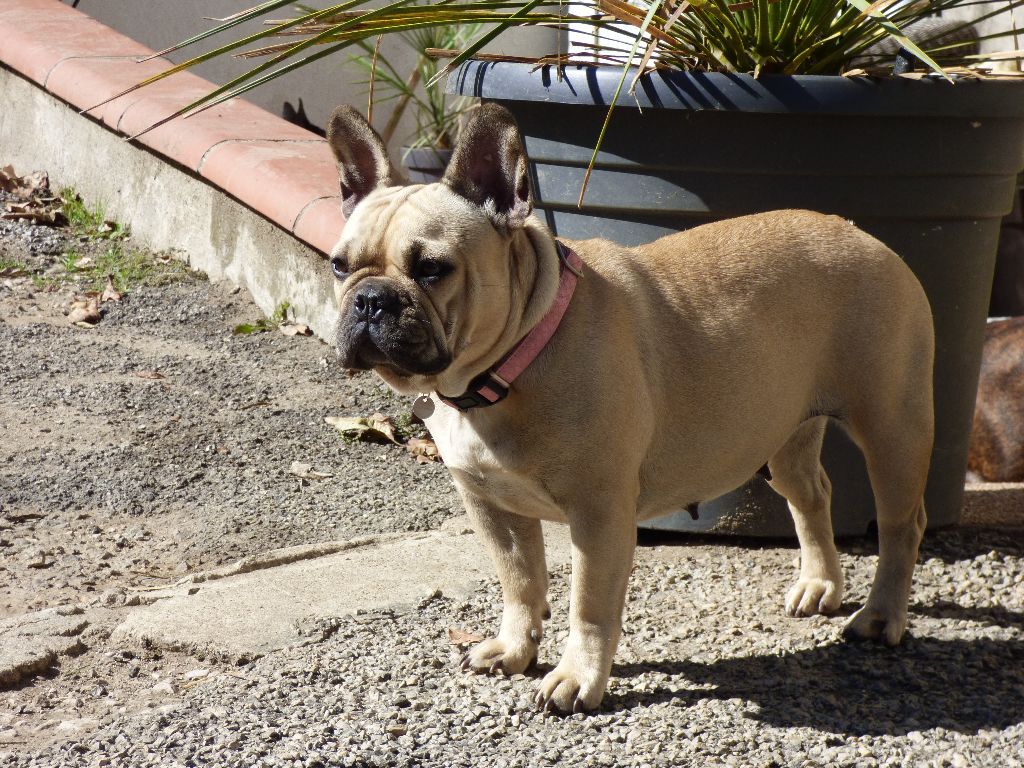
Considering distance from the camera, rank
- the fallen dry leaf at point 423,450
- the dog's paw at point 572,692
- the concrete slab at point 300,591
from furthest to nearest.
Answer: the fallen dry leaf at point 423,450 → the concrete slab at point 300,591 → the dog's paw at point 572,692

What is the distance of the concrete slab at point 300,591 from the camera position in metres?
2.98

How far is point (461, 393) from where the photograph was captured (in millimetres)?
2559

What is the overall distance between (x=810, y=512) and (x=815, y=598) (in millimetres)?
228

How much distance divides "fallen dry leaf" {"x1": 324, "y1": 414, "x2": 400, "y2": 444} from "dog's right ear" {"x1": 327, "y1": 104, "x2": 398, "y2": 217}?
1.56 metres

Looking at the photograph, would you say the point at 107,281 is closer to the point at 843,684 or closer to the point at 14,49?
the point at 14,49

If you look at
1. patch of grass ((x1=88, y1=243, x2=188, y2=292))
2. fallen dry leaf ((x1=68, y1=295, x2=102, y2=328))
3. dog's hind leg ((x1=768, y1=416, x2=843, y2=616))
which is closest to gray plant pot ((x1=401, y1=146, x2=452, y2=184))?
patch of grass ((x1=88, y1=243, x2=188, y2=292))

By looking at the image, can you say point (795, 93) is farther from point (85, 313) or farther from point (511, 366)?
point (85, 313)

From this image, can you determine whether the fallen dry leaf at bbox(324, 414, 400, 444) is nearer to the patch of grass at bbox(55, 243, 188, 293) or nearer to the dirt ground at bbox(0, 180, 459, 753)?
the dirt ground at bbox(0, 180, 459, 753)

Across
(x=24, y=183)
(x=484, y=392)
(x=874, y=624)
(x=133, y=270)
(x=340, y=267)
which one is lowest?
(x=874, y=624)

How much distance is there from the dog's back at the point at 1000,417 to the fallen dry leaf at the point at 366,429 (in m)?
2.31

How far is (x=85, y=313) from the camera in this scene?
5133mm

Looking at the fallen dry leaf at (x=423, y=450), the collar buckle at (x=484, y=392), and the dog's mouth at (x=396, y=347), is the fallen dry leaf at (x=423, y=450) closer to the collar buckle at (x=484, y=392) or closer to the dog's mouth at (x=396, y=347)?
the collar buckle at (x=484, y=392)

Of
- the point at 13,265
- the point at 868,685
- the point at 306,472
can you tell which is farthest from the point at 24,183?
the point at 868,685

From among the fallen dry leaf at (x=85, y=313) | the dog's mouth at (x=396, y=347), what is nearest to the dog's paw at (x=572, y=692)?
Answer: the dog's mouth at (x=396, y=347)
